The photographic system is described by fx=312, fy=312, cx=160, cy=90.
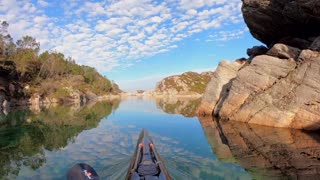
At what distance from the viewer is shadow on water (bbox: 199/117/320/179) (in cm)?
1415

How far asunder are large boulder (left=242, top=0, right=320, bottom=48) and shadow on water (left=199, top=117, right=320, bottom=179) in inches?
450

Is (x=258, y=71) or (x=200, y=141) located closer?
(x=200, y=141)

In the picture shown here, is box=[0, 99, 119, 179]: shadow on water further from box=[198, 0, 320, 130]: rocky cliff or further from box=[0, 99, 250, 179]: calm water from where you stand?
box=[198, 0, 320, 130]: rocky cliff

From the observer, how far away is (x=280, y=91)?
2953 cm

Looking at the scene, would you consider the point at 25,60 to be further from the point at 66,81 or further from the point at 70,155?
the point at 70,155

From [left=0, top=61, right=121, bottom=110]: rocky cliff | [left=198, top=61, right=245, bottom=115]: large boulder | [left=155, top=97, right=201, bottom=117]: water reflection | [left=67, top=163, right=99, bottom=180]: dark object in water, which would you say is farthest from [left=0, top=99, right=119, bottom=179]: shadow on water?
[left=0, top=61, right=121, bottom=110]: rocky cliff

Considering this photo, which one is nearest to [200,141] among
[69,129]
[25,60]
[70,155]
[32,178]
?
[70,155]

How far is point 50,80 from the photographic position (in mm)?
112375

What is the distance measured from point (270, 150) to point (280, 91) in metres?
11.8

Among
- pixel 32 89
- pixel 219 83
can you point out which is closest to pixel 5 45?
pixel 32 89

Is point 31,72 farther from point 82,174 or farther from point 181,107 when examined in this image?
point 82,174

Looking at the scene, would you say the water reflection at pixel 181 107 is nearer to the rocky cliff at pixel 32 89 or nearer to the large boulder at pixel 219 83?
the large boulder at pixel 219 83

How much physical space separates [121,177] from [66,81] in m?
118

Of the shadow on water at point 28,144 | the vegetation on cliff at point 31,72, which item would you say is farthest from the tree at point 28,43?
the shadow on water at point 28,144
